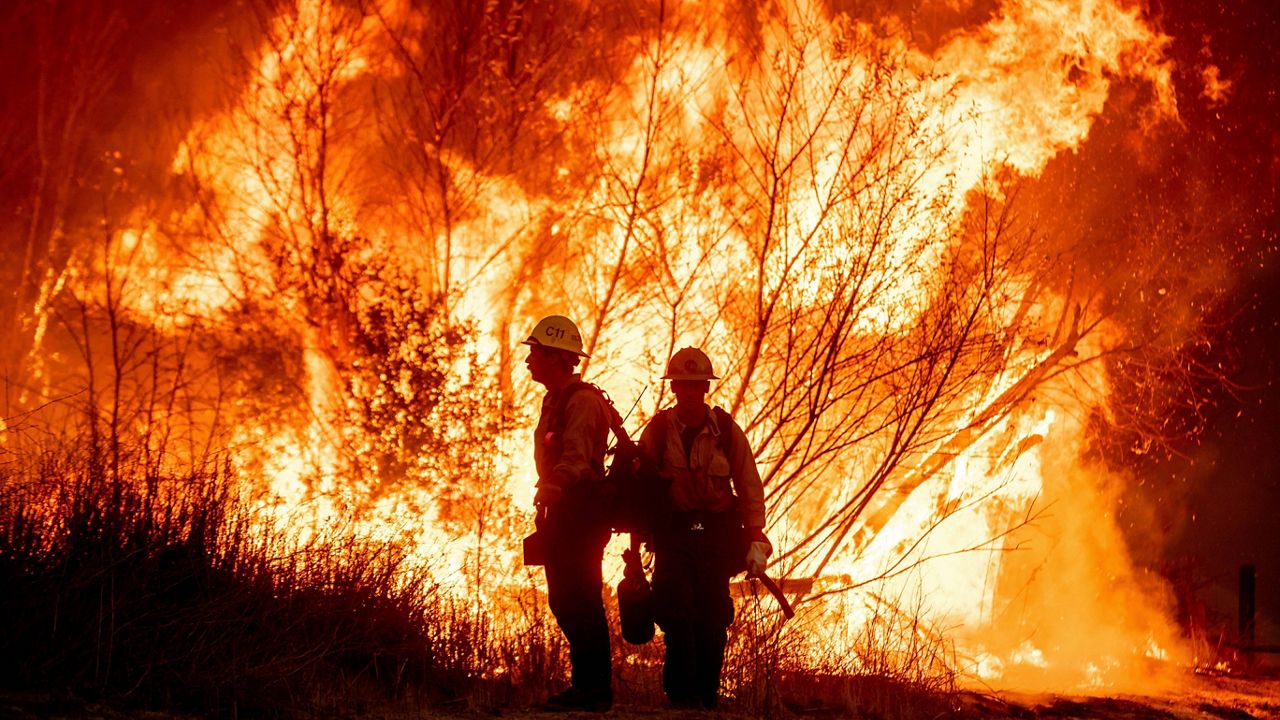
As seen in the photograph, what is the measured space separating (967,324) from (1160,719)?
3.04 meters

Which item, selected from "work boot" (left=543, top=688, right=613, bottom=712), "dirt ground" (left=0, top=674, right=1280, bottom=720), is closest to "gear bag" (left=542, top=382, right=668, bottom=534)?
"work boot" (left=543, top=688, right=613, bottom=712)

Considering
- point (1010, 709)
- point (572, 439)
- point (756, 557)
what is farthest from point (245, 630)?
point (1010, 709)

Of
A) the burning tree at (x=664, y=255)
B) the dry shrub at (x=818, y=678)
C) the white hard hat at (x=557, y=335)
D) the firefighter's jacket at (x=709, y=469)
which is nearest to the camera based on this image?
the white hard hat at (x=557, y=335)

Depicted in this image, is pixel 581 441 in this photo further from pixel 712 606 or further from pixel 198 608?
pixel 198 608

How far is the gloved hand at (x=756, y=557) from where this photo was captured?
624cm

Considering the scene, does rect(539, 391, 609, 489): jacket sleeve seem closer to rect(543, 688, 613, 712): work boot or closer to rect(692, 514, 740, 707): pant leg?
rect(692, 514, 740, 707): pant leg

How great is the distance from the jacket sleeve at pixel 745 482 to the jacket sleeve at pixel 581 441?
73cm

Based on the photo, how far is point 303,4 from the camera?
13.1 metres

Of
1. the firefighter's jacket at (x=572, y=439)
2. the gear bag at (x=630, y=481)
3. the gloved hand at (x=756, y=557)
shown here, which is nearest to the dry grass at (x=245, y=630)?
the gloved hand at (x=756, y=557)

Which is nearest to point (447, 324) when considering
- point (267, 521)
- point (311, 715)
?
point (267, 521)

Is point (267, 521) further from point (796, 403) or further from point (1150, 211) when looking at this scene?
point (1150, 211)

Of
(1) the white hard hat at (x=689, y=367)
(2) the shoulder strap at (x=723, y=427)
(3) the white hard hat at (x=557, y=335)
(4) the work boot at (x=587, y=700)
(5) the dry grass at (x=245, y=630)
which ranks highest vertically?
(3) the white hard hat at (x=557, y=335)

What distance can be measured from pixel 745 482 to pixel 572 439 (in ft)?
3.40

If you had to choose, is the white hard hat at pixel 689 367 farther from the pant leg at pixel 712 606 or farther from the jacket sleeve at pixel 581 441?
the pant leg at pixel 712 606
